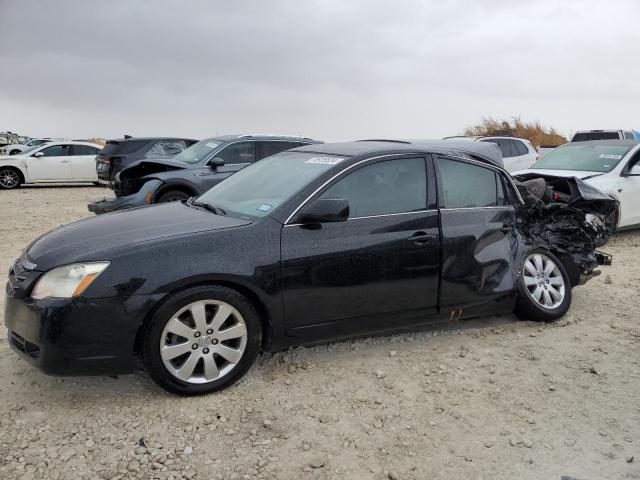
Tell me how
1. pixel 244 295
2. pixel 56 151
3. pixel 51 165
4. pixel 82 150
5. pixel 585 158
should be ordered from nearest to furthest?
pixel 244 295 < pixel 585 158 < pixel 51 165 < pixel 56 151 < pixel 82 150

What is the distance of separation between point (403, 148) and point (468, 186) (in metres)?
0.65

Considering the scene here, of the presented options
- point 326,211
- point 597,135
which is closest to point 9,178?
point 326,211

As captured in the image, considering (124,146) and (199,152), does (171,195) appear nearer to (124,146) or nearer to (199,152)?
(199,152)

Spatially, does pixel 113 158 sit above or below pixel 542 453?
above

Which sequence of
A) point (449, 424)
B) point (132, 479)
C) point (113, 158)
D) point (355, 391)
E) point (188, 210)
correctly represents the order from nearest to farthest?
point (132, 479)
point (449, 424)
point (355, 391)
point (188, 210)
point (113, 158)

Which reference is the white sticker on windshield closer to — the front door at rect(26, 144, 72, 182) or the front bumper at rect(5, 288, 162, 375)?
the front bumper at rect(5, 288, 162, 375)

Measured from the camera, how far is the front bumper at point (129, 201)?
26.2 feet

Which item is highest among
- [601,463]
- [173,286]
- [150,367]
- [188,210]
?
[188,210]

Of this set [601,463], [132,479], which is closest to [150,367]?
[132,479]

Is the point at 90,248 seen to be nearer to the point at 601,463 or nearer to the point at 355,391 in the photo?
the point at 355,391

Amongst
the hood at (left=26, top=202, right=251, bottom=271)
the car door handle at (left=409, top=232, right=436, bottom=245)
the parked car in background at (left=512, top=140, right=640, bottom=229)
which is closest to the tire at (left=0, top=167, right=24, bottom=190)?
the parked car in background at (left=512, top=140, right=640, bottom=229)

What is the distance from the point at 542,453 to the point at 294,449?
132cm

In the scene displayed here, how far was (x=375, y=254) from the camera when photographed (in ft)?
13.4

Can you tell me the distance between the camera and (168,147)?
15.4 metres
